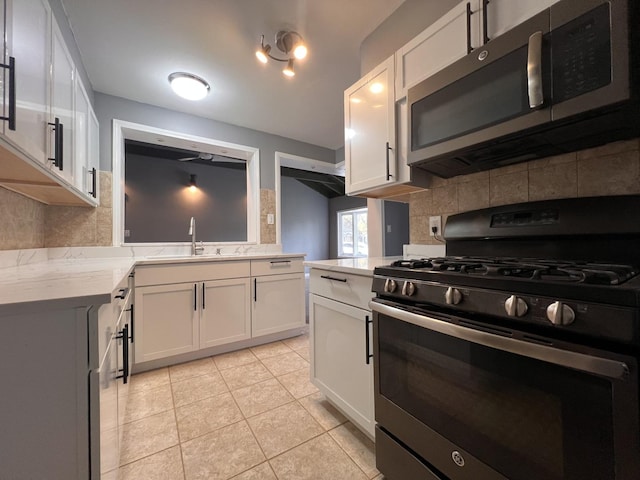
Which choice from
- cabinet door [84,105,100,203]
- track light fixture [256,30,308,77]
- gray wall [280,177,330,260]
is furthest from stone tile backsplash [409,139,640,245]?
gray wall [280,177,330,260]

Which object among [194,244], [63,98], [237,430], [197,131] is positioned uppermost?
[197,131]

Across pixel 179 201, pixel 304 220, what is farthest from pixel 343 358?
pixel 304 220

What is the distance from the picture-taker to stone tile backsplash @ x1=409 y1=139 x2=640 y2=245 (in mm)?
934

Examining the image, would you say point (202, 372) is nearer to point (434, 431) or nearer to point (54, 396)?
point (54, 396)

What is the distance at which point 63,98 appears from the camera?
1419 millimetres

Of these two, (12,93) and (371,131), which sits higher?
(371,131)

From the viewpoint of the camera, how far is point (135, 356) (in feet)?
6.62

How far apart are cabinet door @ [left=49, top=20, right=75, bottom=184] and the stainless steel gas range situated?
68.1 inches

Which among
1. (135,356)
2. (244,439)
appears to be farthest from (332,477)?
(135,356)

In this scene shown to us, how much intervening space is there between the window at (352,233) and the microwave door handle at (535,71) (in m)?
6.93

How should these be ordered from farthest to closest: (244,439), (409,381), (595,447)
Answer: (244,439) → (409,381) → (595,447)

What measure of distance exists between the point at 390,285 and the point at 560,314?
1.63 feet

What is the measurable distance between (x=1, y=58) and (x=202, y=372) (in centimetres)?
205

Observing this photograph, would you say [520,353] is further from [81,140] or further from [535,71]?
[81,140]
